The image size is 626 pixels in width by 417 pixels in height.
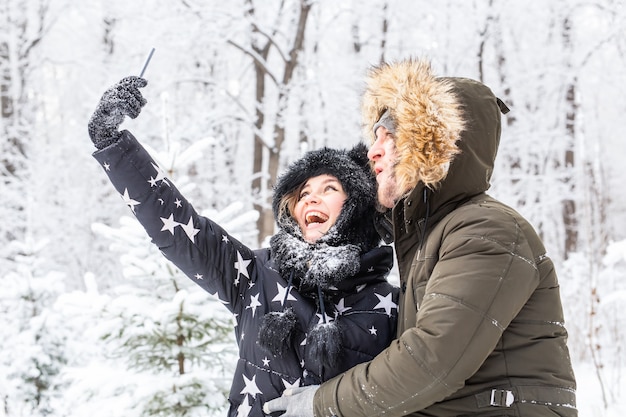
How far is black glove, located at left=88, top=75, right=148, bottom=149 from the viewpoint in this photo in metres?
2.12

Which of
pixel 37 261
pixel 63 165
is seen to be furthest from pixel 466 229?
pixel 63 165

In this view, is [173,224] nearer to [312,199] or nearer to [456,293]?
[312,199]

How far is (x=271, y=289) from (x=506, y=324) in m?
1.03

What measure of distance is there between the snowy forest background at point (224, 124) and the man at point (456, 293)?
2.16m

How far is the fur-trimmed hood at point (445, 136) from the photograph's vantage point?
6.09ft

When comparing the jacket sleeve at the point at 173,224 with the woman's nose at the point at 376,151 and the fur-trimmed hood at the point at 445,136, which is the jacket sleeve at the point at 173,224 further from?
the fur-trimmed hood at the point at 445,136

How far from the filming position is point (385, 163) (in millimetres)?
2182

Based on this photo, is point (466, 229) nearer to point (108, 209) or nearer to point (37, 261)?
point (37, 261)

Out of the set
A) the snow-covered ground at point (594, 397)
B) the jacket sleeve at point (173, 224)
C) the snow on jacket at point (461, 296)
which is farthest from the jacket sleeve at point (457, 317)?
the snow-covered ground at point (594, 397)

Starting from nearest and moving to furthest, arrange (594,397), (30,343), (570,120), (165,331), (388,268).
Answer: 1. (388,268)
2. (165,331)
3. (30,343)
4. (594,397)
5. (570,120)

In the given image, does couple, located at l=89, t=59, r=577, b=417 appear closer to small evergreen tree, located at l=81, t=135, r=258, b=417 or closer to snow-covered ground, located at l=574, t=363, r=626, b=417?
small evergreen tree, located at l=81, t=135, r=258, b=417

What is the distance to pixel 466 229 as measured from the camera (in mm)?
1702

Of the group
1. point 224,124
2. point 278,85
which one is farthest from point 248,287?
point 224,124

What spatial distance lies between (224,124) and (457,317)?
561 inches
